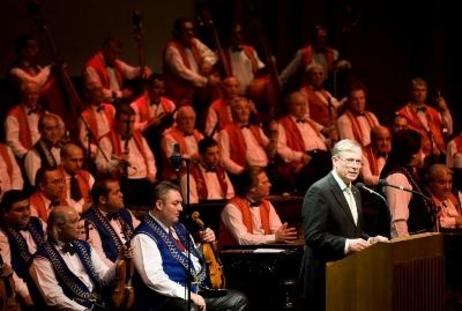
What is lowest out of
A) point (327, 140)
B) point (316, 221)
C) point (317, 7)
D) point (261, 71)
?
point (316, 221)

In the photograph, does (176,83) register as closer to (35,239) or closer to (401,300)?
(35,239)

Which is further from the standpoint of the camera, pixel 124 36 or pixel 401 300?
pixel 124 36

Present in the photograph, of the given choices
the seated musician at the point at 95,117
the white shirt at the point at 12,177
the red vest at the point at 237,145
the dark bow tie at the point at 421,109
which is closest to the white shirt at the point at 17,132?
the white shirt at the point at 12,177

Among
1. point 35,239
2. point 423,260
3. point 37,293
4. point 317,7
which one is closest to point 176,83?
point 317,7

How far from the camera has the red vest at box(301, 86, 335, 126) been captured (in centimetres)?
1188

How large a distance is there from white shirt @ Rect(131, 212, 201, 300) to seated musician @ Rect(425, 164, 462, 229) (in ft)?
9.17

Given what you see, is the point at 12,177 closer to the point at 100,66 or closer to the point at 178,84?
the point at 100,66

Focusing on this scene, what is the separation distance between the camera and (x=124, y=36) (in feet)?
40.1

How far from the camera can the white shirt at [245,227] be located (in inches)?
329

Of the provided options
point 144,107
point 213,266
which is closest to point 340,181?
point 213,266

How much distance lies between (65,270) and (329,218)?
188cm

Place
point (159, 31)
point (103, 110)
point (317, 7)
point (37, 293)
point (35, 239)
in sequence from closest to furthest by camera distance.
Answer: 1. point (37, 293)
2. point (35, 239)
3. point (103, 110)
4. point (159, 31)
5. point (317, 7)

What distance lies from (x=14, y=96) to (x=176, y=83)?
1889mm

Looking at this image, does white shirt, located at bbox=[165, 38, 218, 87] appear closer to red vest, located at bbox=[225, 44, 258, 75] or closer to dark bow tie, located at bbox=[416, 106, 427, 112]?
red vest, located at bbox=[225, 44, 258, 75]
